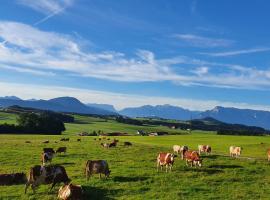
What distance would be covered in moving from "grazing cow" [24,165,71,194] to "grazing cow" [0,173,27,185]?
3414 mm

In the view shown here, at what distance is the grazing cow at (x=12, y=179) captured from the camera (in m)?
31.8

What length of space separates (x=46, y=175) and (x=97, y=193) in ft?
14.5

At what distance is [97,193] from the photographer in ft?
89.2

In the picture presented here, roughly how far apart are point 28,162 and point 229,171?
21307mm

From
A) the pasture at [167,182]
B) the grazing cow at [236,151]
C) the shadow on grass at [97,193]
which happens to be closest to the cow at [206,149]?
the grazing cow at [236,151]

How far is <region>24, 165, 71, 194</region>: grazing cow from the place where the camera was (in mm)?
28891

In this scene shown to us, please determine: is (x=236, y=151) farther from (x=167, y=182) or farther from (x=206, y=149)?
(x=167, y=182)


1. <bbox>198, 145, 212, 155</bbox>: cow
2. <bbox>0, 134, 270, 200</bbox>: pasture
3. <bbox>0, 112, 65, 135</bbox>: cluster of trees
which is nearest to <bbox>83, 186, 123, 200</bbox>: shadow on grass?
<bbox>0, 134, 270, 200</bbox>: pasture

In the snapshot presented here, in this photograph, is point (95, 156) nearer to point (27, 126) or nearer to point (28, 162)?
point (28, 162)

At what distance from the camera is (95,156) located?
167 ft

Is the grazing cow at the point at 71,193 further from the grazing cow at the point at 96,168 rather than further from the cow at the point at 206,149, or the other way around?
the cow at the point at 206,149

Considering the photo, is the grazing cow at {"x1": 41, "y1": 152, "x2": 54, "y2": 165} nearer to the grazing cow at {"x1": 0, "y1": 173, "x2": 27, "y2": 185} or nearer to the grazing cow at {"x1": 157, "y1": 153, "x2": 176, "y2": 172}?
the grazing cow at {"x1": 0, "y1": 173, "x2": 27, "y2": 185}

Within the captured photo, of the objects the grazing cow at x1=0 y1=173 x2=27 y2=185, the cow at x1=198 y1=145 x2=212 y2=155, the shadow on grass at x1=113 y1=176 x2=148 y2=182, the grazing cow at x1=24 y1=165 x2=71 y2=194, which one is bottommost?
the grazing cow at x1=0 y1=173 x2=27 y2=185

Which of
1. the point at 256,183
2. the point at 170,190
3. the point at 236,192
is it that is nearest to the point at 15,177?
the point at 170,190
